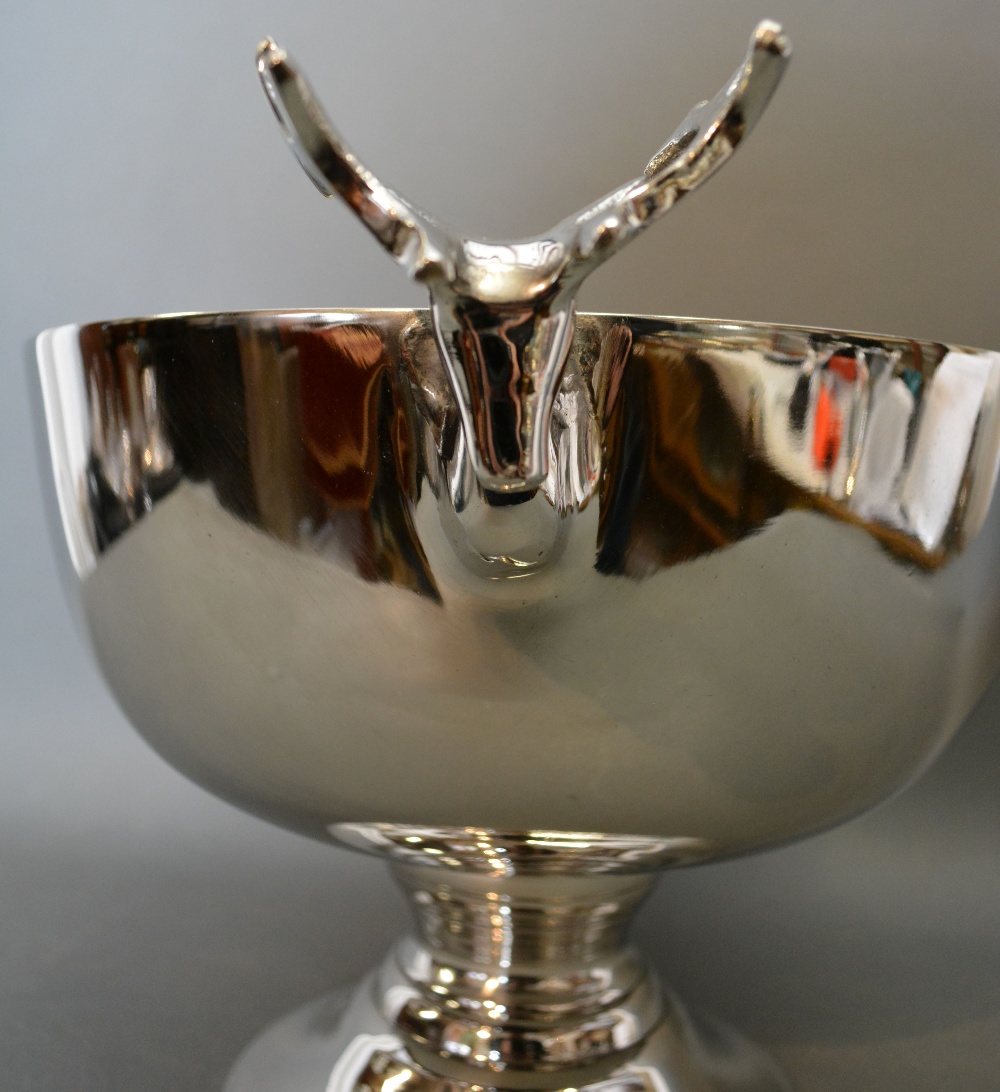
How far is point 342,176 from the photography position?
1.00ft

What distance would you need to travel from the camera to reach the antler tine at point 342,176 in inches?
11.7

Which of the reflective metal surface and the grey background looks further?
the grey background

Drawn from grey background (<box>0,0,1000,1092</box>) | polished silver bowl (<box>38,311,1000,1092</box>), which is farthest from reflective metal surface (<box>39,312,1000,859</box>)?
grey background (<box>0,0,1000,1092</box>)

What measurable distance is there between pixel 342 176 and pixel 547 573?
14cm

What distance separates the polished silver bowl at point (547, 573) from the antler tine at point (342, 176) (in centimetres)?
8

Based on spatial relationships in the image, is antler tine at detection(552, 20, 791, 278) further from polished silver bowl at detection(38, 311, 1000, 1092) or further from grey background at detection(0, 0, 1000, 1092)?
grey background at detection(0, 0, 1000, 1092)

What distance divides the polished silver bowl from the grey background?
272 millimetres

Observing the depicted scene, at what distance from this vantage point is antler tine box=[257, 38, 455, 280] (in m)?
0.30

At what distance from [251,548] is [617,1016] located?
0.29 m

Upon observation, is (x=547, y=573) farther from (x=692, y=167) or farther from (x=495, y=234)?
(x=495, y=234)

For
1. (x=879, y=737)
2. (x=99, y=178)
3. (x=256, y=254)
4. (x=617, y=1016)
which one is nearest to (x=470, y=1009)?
(x=617, y=1016)

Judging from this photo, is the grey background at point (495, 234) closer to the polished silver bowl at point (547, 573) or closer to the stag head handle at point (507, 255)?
the polished silver bowl at point (547, 573)

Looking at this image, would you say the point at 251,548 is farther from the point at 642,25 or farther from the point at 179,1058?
the point at 642,25

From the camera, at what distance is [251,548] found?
42 centimetres
